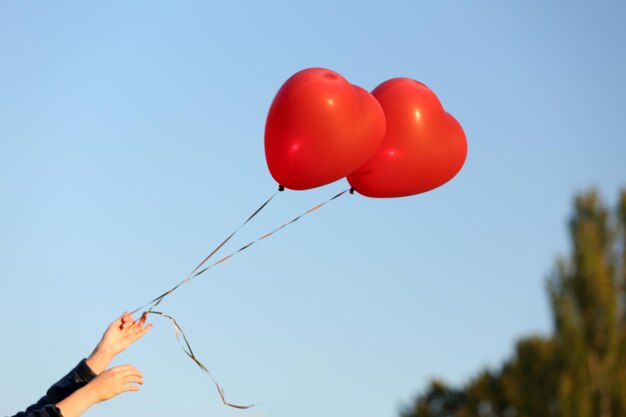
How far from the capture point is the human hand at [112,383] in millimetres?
3439

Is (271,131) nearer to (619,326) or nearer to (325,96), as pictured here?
(325,96)

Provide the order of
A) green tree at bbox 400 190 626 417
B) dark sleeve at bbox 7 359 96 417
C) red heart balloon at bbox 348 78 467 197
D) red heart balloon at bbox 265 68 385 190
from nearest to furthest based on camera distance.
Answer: dark sleeve at bbox 7 359 96 417
red heart balloon at bbox 265 68 385 190
red heart balloon at bbox 348 78 467 197
green tree at bbox 400 190 626 417

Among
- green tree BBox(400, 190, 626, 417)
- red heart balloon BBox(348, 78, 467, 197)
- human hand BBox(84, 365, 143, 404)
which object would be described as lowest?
green tree BBox(400, 190, 626, 417)

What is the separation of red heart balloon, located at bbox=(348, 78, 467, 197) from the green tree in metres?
11.4

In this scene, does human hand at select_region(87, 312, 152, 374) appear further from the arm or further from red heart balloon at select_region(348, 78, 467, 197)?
red heart balloon at select_region(348, 78, 467, 197)

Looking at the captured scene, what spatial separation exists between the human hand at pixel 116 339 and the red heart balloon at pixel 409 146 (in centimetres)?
141

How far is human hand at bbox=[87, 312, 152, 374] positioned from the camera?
4.07 metres

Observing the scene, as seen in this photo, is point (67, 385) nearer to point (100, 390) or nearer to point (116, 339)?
point (116, 339)

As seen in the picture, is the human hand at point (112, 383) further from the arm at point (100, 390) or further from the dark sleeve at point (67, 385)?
the dark sleeve at point (67, 385)

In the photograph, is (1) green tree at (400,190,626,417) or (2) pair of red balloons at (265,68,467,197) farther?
(1) green tree at (400,190,626,417)

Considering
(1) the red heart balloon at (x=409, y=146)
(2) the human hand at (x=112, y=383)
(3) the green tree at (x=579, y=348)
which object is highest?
(1) the red heart balloon at (x=409, y=146)

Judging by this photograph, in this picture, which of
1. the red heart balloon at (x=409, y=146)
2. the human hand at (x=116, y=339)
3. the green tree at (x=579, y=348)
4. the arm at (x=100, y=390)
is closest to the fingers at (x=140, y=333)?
the human hand at (x=116, y=339)

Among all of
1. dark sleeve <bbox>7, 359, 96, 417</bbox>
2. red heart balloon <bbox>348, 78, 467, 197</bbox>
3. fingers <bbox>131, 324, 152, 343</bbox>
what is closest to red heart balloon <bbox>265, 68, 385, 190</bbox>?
red heart balloon <bbox>348, 78, 467, 197</bbox>

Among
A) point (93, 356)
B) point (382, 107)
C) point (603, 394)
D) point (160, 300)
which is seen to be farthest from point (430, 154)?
point (603, 394)
